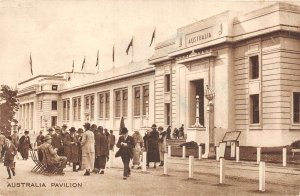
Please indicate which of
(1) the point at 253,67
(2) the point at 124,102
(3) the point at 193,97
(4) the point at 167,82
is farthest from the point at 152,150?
(2) the point at 124,102

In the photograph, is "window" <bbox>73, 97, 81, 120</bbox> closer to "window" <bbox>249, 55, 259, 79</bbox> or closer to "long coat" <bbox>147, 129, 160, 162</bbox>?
"window" <bbox>249, 55, 259, 79</bbox>

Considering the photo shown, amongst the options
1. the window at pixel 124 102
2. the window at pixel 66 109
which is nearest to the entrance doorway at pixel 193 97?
the window at pixel 124 102

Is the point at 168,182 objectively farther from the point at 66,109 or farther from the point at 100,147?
the point at 66,109

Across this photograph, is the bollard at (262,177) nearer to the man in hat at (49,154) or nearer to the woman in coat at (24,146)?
the man in hat at (49,154)

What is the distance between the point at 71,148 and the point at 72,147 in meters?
0.21

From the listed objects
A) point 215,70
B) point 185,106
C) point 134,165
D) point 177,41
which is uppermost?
point 177,41

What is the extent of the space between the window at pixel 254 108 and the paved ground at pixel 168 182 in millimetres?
8935

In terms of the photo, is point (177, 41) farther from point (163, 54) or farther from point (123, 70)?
point (123, 70)

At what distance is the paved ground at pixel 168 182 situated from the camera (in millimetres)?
11641

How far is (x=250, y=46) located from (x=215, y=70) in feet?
10.1

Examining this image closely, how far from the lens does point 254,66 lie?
2694 centimetres

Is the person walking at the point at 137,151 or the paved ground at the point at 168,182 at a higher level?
the person walking at the point at 137,151

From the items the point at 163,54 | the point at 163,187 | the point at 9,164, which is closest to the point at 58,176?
the point at 9,164

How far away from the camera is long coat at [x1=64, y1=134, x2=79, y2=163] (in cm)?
1742
